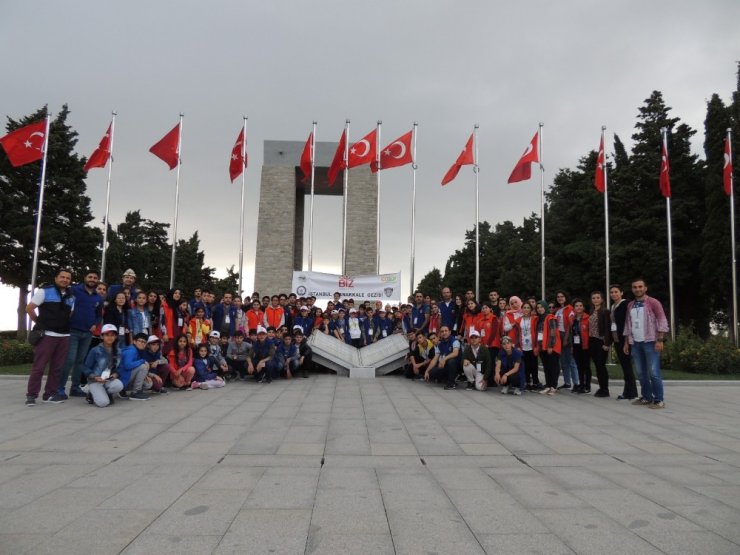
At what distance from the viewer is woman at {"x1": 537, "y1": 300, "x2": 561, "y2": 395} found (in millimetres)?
8602

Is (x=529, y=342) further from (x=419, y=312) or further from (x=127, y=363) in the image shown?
(x=127, y=363)

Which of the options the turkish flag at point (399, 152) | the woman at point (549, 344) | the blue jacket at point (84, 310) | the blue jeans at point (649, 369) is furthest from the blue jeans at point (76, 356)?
the turkish flag at point (399, 152)

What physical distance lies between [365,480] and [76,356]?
588 cm

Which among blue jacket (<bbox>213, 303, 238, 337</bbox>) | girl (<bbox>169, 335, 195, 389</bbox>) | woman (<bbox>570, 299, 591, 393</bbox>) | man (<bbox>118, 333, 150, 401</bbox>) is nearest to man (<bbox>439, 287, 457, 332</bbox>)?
woman (<bbox>570, 299, 591, 393</bbox>)

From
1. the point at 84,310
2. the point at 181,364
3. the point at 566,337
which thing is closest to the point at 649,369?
the point at 566,337

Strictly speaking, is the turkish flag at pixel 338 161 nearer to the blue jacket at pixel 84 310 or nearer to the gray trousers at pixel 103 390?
the blue jacket at pixel 84 310

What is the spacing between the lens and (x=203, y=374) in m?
9.12

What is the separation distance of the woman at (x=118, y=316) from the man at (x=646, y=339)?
7842 mm

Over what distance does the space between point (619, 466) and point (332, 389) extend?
18.2ft

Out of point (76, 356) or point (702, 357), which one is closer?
point (76, 356)

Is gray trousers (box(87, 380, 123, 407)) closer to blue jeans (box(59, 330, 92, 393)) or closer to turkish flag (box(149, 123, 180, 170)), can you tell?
blue jeans (box(59, 330, 92, 393))

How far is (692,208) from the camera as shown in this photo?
2567 cm

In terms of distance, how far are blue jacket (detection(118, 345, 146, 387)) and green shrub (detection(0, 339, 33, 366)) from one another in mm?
6823

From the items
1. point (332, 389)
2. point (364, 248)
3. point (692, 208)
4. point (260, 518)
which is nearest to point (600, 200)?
point (692, 208)
